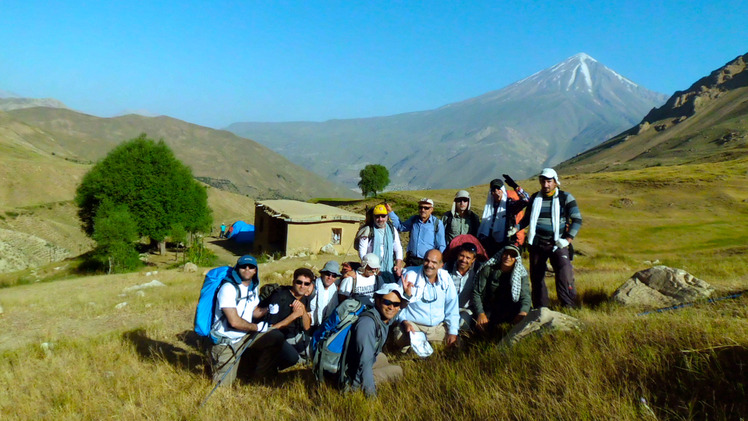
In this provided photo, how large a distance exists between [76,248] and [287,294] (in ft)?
158

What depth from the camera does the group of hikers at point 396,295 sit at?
400cm

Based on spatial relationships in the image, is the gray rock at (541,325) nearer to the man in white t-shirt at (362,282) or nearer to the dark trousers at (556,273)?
the dark trousers at (556,273)

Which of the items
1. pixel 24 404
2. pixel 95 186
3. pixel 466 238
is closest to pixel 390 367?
pixel 466 238

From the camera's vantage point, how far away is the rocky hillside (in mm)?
95938

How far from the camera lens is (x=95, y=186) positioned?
3144 centimetres

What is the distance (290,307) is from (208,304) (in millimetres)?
912

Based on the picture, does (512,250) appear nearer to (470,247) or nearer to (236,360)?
(470,247)

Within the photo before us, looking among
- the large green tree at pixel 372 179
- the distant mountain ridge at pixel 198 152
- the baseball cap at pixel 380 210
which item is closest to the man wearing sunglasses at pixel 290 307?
the baseball cap at pixel 380 210

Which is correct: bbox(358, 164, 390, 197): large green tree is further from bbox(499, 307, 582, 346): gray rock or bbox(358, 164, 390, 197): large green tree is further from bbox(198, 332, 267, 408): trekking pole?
bbox(499, 307, 582, 346): gray rock

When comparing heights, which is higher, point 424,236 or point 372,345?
point 424,236

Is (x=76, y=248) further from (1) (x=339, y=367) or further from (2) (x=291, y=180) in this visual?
(2) (x=291, y=180)

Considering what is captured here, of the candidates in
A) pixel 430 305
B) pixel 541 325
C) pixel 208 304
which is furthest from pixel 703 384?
pixel 208 304

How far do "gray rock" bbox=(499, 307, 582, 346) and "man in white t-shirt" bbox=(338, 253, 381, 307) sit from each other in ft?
5.82

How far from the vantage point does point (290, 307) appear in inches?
197
